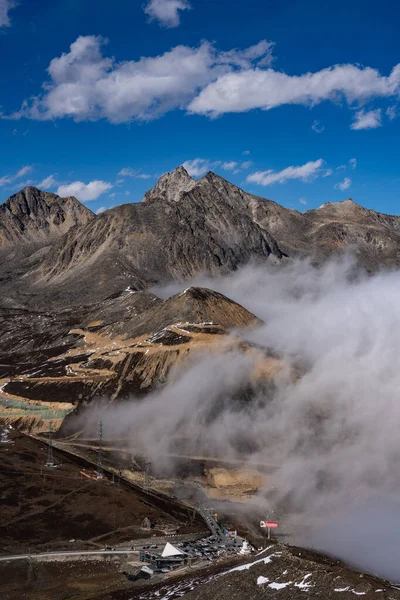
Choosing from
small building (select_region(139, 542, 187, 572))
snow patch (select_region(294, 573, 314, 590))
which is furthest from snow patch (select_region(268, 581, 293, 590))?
small building (select_region(139, 542, 187, 572))

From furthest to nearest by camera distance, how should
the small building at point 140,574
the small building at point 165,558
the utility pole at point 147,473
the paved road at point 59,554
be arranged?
the utility pole at point 147,473
the paved road at point 59,554
the small building at point 165,558
the small building at point 140,574

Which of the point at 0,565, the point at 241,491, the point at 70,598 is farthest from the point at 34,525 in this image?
the point at 241,491

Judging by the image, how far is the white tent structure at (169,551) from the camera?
112 meters

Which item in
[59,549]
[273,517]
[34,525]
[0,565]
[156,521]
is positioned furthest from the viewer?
[273,517]

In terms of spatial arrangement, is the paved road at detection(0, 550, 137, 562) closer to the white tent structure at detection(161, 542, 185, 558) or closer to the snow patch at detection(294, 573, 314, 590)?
the white tent structure at detection(161, 542, 185, 558)

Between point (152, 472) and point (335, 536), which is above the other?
point (152, 472)

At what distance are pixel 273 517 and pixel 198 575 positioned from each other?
75456 mm

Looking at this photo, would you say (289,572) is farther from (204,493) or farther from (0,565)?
(204,493)

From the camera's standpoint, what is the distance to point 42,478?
155 metres

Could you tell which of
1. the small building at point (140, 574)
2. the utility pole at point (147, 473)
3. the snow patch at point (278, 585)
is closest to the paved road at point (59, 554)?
the small building at point (140, 574)

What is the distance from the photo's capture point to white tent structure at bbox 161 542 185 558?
11230 centimetres

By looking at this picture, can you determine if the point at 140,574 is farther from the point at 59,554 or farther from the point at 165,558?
the point at 59,554

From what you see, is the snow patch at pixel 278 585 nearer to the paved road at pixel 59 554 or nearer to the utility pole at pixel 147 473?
the paved road at pixel 59 554

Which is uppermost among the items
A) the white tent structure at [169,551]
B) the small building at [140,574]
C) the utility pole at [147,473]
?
the utility pole at [147,473]
